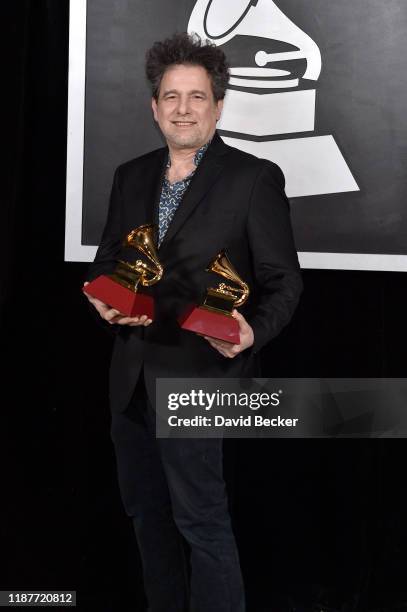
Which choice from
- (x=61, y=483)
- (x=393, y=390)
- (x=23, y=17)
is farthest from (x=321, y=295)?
(x=23, y=17)

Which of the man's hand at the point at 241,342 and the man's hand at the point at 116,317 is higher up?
the man's hand at the point at 116,317

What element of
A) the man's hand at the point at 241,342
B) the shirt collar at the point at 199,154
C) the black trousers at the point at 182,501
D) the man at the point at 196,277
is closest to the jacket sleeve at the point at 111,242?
the man at the point at 196,277

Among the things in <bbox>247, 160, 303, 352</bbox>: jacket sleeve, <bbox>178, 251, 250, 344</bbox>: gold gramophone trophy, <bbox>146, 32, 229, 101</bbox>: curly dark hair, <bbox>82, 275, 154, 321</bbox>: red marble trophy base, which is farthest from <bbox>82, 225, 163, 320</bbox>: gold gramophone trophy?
<bbox>146, 32, 229, 101</bbox>: curly dark hair

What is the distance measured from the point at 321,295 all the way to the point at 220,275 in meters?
0.84

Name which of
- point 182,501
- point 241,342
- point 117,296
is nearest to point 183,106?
point 117,296

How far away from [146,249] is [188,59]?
0.55m

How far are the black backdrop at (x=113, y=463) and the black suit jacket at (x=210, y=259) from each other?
628mm

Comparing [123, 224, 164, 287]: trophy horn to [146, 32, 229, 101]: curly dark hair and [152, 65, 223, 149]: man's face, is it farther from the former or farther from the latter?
[146, 32, 229, 101]: curly dark hair

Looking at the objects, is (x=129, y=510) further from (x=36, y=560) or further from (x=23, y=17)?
(x=23, y=17)

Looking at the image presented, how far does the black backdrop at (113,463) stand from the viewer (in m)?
2.57

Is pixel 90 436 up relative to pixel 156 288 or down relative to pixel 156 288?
down

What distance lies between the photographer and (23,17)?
2.44m

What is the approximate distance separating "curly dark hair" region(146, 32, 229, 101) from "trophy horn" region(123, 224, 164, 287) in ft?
1.44

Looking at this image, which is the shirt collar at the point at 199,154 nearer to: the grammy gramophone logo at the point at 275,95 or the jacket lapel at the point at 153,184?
the jacket lapel at the point at 153,184
